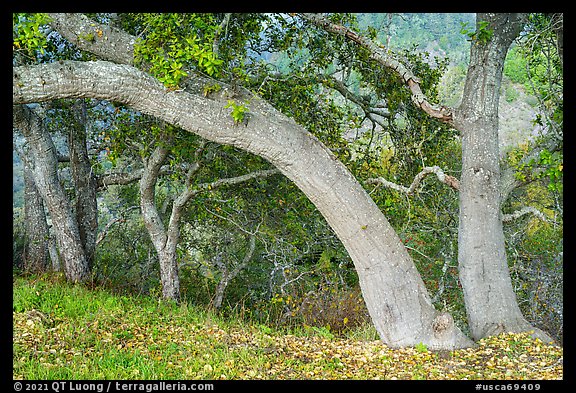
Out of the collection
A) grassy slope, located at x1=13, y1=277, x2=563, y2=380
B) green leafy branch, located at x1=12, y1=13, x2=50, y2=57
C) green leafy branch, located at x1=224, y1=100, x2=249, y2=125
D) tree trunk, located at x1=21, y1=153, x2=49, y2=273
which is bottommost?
grassy slope, located at x1=13, y1=277, x2=563, y2=380

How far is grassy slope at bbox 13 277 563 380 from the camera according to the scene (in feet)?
16.6

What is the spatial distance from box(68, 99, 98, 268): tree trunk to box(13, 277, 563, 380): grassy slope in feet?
7.08

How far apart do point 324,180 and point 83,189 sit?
477cm

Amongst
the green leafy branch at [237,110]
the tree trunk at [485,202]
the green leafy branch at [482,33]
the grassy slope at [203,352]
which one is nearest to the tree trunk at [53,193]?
the grassy slope at [203,352]

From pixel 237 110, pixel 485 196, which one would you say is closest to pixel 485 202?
pixel 485 196

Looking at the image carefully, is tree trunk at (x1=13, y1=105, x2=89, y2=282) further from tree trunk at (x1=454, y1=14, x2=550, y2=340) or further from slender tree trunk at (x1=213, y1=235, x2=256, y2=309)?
tree trunk at (x1=454, y1=14, x2=550, y2=340)

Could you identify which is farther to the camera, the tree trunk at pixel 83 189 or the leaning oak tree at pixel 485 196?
the tree trunk at pixel 83 189

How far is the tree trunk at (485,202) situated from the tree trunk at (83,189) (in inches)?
225

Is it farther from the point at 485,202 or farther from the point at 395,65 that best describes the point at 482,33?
the point at 485,202

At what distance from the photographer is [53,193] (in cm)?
805

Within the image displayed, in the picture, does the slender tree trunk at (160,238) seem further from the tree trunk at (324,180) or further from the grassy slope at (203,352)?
the tree trunk at (324,180)

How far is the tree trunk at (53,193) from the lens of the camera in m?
7.95

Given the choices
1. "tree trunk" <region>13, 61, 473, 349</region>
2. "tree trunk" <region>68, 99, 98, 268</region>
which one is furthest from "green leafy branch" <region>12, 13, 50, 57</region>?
"tree trunk" <region>68, 99, 98, 268</region>

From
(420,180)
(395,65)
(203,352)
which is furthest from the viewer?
(395,65)
